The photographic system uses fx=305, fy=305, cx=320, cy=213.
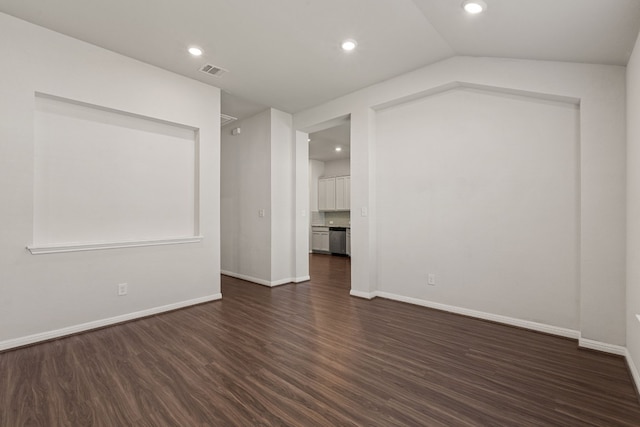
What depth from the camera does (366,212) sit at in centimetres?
425

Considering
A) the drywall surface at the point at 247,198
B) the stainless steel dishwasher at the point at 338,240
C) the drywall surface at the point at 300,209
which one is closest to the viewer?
the drywall surface at the point at 247,198

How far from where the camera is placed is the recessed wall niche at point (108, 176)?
9.78 feet

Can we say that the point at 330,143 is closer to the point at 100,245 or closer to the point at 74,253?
the point at 100,245

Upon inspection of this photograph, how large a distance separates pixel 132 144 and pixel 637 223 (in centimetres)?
469

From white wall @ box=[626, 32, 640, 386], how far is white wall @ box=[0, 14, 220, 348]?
13.9 feet

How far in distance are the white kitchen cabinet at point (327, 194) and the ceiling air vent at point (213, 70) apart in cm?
570

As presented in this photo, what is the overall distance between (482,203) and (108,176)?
4146 mm

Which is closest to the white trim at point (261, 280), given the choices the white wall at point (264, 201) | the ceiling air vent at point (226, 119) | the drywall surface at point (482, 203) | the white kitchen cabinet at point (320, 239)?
the white wall at point (264, 201)

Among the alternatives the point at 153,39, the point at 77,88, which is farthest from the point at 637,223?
the point at 77,88

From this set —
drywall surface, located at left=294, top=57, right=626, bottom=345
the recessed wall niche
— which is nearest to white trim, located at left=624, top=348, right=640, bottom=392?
drywall surface, located at left=294, top=57, right=626, bottom=345

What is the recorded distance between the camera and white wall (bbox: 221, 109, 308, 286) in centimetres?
511

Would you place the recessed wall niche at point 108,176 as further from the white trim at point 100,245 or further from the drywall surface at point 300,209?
the drywall surface at point 300,209

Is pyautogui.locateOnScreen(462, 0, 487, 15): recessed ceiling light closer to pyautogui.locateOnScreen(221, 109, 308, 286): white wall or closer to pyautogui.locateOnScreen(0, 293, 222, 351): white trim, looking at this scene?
pyautogui.locateOnScreen(221, 109, 308, 286): white wall

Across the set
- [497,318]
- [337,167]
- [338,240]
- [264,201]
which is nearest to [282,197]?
[264,201]
